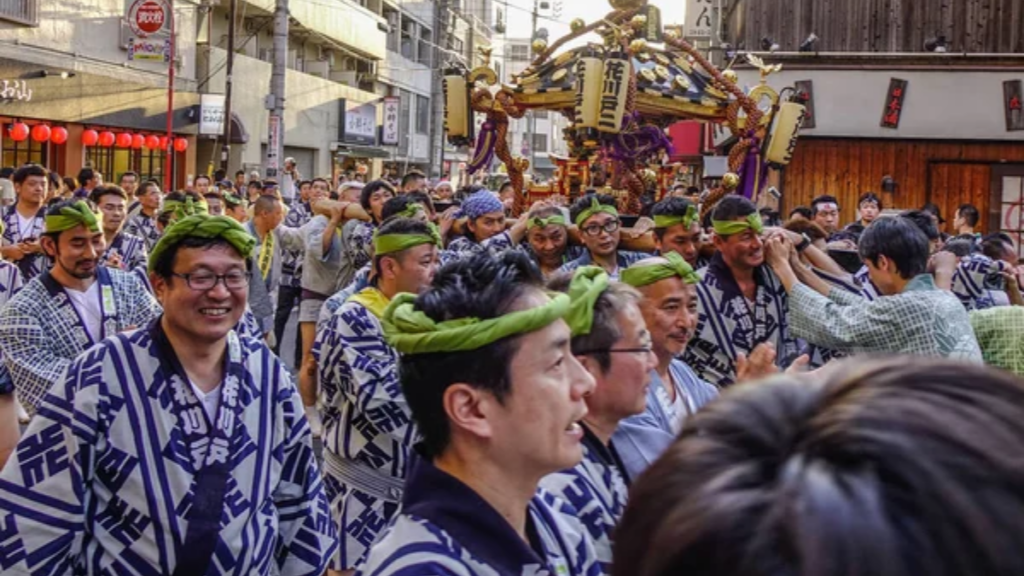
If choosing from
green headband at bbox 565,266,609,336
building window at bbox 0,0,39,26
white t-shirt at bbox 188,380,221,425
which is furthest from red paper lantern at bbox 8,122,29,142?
green headband at bbox 565,266,609,336

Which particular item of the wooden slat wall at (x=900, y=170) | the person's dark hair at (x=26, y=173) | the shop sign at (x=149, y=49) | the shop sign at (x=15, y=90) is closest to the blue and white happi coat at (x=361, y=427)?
the person's dark hair at (x=26, y=173)

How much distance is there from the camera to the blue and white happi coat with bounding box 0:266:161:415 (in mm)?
4230

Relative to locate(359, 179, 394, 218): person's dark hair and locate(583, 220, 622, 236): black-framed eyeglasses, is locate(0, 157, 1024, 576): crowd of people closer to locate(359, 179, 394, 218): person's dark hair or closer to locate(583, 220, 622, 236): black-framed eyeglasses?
locate(583, 220, 622, 236): black-framed eyeglasses

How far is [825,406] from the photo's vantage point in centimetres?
91

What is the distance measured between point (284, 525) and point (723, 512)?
257cm

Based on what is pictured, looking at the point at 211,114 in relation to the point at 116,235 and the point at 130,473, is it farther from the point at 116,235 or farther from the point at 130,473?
the point at 130,473

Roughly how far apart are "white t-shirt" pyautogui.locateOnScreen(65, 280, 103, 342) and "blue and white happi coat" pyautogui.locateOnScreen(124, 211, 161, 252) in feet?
14.8

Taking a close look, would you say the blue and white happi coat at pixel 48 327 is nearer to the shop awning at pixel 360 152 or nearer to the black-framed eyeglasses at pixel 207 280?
the black-framed eyeglasses at pixel 207 280

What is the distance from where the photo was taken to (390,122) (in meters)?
39.7

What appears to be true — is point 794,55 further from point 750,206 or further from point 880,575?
point 880,575

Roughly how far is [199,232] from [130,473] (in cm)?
77

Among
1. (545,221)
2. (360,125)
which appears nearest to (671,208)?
(545,221)

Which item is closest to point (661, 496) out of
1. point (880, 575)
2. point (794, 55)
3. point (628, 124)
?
point (880, 575)

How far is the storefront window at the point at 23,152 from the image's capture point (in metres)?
20.2
